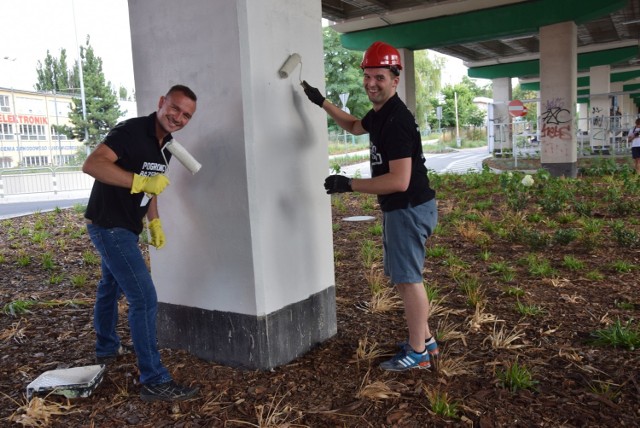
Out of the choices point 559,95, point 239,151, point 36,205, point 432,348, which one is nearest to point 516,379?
point 432,348

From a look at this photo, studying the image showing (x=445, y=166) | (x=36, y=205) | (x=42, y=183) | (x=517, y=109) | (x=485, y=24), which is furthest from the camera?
(x=445, y=166)

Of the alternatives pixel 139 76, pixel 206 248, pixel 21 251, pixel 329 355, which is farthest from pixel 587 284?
pixel 21 251

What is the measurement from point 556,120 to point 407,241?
1569cm

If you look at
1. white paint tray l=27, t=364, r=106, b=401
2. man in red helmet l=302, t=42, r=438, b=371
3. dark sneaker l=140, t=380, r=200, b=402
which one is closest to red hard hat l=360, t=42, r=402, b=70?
man in red helmet l=302, t=42, r=438, b=371

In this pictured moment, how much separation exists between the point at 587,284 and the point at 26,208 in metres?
16.0

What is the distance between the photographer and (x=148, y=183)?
10.2ft

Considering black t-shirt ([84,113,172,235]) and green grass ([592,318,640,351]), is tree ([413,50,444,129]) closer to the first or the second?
green grass ([592,318,640,351])

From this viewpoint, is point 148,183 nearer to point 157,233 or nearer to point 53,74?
point 157,233

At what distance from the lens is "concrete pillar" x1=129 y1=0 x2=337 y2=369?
3.35 metres

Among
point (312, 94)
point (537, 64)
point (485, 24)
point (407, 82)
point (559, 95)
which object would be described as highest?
point (537, 64)

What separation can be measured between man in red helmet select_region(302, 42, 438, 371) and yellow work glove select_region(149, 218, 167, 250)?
115 cm

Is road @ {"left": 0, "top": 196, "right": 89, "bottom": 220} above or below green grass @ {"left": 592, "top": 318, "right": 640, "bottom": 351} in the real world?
above

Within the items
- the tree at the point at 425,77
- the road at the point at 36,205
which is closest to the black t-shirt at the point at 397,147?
the road at the point at 36,205

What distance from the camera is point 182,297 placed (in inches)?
151
